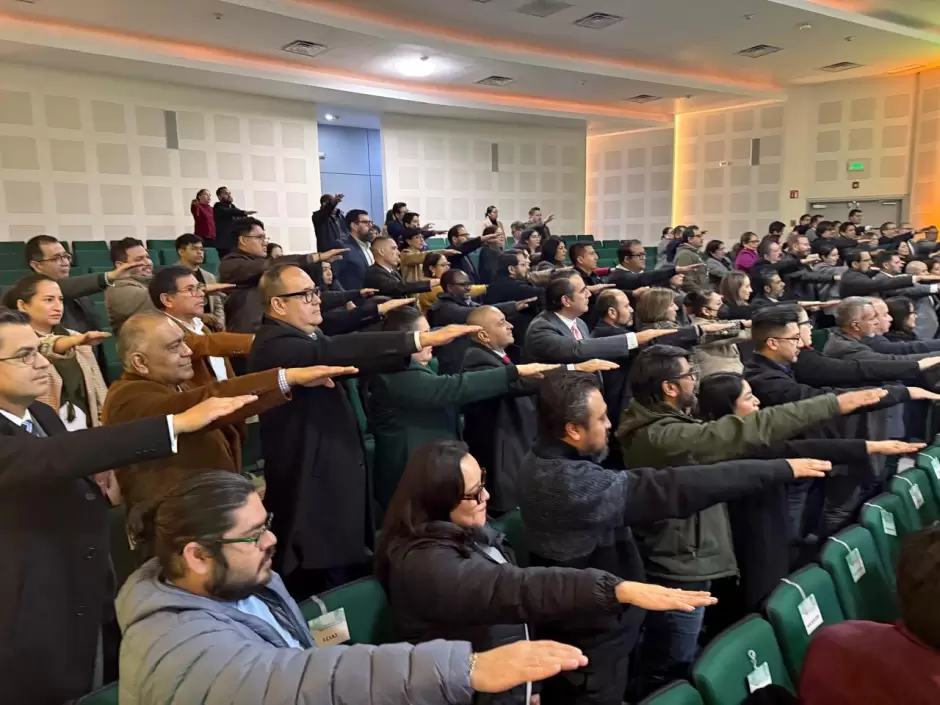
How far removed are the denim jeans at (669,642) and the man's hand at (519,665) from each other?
119 centimetres

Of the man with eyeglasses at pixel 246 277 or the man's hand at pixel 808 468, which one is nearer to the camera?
the man's hand at pixel 808 468

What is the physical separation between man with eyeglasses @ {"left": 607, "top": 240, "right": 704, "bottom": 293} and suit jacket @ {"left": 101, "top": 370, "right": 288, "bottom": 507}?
3.69m

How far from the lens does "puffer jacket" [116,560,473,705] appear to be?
1021mm

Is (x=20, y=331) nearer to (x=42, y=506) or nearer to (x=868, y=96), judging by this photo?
(x=42, y=506)

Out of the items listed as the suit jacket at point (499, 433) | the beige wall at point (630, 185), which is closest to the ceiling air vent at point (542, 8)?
the suit jacket at point (499, 433)

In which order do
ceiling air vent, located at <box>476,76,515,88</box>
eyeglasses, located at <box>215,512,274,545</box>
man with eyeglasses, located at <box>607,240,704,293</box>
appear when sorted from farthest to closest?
ceiling air vent, located at <box>476,76,515,88</box>
man with eyeglasses, located at <box>607,240,704,293</box>
eyeglasses, located at <box>215,512,274,545</box>

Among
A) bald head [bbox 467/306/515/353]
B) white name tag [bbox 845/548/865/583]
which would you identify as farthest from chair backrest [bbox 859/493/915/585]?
bald head [bbox 467/306/515/353]

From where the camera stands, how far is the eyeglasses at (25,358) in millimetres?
1653

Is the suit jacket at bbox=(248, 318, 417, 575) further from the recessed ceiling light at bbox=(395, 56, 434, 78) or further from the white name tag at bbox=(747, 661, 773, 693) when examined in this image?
the recessed ceiling light at bbox=(395, 56, 434, 78)

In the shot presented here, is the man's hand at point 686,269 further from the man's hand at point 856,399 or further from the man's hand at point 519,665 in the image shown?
the man's hand at point 519,665

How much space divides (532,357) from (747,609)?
1.63 metres

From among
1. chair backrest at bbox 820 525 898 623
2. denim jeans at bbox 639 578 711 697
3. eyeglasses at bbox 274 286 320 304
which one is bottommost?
denim jeans at bbox 639 578 711 697

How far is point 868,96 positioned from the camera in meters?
12.0

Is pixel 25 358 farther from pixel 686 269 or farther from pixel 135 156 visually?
pixel 135 156
